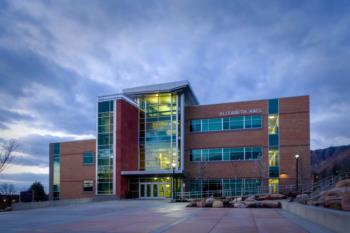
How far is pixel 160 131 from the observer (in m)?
50.7

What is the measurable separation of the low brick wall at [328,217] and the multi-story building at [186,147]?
2695 cm

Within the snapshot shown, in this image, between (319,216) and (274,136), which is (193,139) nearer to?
(274,136)

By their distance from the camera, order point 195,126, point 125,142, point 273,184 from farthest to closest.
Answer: point 195,126 → point 125,142 → point 273,184

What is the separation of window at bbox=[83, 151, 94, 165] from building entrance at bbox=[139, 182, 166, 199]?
27.3ft

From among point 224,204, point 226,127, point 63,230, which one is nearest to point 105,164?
point 226,127

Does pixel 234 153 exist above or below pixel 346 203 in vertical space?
above

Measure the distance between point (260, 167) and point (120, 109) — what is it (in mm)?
19197

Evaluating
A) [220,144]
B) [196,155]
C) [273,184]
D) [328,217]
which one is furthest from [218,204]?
[196,155]

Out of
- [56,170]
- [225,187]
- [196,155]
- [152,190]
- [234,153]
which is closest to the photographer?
[225,187]

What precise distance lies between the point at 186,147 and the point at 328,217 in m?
37.9

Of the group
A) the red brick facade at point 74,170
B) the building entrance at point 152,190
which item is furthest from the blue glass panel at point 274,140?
the red brick facade at point 74,170

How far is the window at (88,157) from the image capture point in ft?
171

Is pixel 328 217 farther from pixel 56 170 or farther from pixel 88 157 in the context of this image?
pixel 56 170

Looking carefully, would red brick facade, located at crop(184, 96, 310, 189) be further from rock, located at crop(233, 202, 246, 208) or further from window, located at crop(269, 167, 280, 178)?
rock, located at crop(233, 202, 246, 208)
